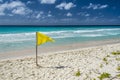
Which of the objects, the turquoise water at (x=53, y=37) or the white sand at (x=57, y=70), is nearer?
the white sand at (x=57, y=70)

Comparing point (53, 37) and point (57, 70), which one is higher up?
point (53, 37)

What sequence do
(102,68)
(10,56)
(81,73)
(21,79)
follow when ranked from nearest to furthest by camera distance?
1. (21,79)
2. (81,73)
3. (102,68)
4. (10,56)

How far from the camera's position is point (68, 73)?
6.41 meters

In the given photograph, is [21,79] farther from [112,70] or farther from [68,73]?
[112,70]

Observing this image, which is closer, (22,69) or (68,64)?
(22,69)

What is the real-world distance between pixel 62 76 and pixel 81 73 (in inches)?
30.1

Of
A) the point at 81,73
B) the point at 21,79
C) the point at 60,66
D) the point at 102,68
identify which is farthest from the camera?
the point at 60,66

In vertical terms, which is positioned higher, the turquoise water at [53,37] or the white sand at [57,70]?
the turquoise water at [53,37]

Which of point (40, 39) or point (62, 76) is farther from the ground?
point (40, 39)

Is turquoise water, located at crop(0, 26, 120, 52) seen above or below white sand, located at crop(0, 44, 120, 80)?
above

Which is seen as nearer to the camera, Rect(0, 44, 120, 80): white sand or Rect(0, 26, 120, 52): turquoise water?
Rect(0, 44, 120, 80): white sand

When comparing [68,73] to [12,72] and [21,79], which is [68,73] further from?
[12,72]

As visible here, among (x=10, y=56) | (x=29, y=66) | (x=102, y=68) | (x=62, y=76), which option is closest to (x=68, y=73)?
(x=62, y=76)

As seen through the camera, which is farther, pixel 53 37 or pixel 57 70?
pixel 53 37
